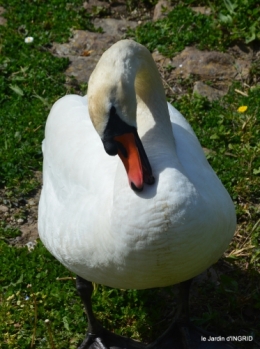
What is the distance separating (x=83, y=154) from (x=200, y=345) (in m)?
1.33

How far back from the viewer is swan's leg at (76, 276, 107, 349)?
3.96m

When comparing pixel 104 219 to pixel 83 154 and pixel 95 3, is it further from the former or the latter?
pixel 95 3

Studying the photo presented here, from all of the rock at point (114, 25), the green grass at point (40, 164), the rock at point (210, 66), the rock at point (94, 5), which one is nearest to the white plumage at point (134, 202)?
the green grass at point (40, 164)

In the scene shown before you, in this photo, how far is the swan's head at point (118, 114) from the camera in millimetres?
2973

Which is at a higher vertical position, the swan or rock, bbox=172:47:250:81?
the swan

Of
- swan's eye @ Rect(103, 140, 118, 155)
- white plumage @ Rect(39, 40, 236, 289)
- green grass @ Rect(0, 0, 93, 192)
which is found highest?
swan's eye @ Rect(103, 140, 118, 155)

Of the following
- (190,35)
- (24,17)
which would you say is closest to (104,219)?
(190,35)

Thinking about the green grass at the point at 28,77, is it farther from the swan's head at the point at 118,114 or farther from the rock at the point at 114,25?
the swan's head at the point at 118,114

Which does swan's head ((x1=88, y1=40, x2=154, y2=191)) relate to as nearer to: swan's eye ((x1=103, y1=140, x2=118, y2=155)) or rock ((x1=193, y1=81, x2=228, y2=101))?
swan's eye ((x1=103, y1=140, x2=118, y2=155))

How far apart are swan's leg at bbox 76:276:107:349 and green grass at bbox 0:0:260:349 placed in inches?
4.6

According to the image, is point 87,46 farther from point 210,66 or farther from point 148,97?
point 148,97

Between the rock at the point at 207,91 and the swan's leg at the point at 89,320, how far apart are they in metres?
2.37

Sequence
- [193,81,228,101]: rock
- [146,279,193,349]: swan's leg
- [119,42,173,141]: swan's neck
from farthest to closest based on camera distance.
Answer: [193,81,228,101]: rock
[146,279,193,349]: swan's leg
[119,42,173,141]: swan's neck

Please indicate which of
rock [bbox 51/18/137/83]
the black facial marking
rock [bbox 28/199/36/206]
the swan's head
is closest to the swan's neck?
the swan's head
